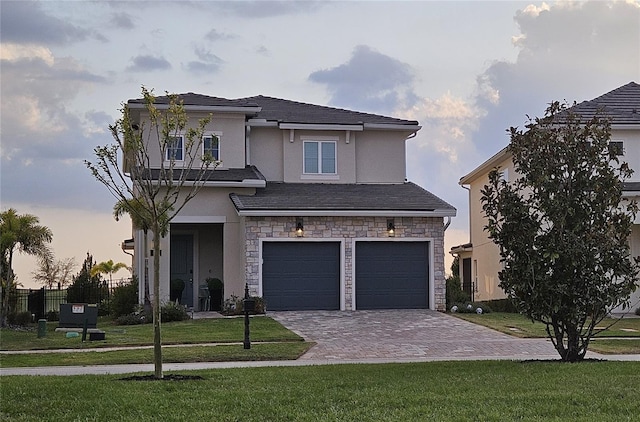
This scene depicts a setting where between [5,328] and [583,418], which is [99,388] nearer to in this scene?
[583,418]

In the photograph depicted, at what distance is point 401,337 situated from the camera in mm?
19969

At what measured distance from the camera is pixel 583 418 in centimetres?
880

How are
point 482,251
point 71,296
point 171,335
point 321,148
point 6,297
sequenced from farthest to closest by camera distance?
point 482,251 → point 321,148 → point 71,296 → point 6,297 → point 171,335

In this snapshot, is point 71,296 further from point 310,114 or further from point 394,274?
point 394,274

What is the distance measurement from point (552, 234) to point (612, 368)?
231 centimetres

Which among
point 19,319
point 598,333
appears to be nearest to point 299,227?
point 19,319

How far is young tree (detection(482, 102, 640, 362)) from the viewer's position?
45.0 feet

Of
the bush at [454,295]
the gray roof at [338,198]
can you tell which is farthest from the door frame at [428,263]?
the gray roof at [338,198]

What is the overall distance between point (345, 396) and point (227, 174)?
17.7 metres

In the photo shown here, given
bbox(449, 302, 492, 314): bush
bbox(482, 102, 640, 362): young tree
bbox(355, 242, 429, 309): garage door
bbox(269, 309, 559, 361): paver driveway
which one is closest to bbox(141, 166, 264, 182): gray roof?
bbox(355, 242, 429, 309): garage door

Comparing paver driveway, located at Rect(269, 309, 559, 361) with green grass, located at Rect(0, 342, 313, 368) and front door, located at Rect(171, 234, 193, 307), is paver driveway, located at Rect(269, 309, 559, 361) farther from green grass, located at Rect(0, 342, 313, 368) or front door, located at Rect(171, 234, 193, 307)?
front door, located at Rect(171, 234, 193, 307)

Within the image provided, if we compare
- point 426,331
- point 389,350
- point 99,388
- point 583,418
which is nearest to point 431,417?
point 583,418

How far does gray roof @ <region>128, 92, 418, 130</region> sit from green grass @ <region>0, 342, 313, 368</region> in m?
11.3

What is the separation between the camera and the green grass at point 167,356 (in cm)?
1562
